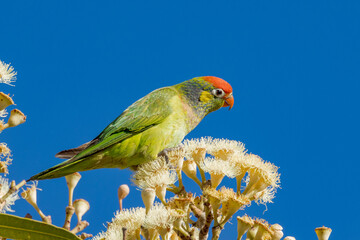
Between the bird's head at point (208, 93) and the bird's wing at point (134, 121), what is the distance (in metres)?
0.35

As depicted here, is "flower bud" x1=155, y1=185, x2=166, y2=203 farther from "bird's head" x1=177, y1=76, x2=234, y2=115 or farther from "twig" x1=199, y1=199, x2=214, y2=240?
"bird's head" x1=177, y1=76, x2=234, y2=115

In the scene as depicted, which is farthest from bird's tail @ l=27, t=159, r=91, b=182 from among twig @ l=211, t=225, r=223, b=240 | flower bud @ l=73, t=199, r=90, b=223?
twig @ l=211, t=225, r=223, b=240

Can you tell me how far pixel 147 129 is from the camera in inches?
183

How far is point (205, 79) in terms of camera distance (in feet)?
17.4

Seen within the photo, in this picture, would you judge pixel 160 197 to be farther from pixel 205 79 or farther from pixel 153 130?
pixel 205 79

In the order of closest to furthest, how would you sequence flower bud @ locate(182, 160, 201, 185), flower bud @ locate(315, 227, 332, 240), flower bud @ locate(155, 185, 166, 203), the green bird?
flower bud @ locate(315, 227, 332, 240) < flower bud @ locate(155, 185, 166, 203) < flower bud @ locate(182, 160, 201, 185) < the green bird

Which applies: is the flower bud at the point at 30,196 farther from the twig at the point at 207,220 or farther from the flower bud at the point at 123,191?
the twig at the point at 207,220

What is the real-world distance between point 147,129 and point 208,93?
107cm

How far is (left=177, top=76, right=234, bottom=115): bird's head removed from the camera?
5230mm

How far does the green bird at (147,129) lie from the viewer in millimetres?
4375

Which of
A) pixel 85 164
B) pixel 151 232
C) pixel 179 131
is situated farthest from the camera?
pixel 179 131

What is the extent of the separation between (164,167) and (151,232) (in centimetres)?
87

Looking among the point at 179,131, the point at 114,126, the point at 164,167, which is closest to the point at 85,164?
the point at 114,126

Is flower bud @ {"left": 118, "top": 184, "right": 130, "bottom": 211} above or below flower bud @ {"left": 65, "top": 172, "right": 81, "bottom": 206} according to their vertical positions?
below
